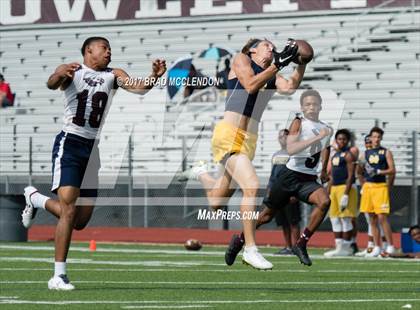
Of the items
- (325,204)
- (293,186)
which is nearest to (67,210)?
(325,204)

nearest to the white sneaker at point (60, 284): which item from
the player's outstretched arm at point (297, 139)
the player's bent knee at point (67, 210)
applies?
the player's bent knee at point (67, 210)

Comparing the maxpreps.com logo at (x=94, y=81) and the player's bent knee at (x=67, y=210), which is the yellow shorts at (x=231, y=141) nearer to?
the maxpreps.com logo at (x=94, y=81)

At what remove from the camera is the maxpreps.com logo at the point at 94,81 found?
927 centimetres

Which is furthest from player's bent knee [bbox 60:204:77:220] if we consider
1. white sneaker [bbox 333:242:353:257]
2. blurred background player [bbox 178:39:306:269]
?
white sneaker [bbox 333:242:353:257]

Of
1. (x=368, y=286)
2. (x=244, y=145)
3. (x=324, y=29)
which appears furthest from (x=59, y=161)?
(x=324, y=29)

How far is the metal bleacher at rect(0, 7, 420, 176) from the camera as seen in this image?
24469 mm

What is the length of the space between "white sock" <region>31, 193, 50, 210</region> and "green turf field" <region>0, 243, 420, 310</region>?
65 cm

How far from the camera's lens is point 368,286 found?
31.8 ft

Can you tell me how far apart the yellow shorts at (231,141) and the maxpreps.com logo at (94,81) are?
116cm

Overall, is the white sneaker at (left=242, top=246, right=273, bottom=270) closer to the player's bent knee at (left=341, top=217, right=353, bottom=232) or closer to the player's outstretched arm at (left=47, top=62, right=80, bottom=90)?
the player's outstretched arm at (left=47, top=62, right=80, bottom=90)

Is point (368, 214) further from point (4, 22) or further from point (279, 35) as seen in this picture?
point (4, 22)

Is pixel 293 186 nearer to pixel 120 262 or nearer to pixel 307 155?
pixel 307 155

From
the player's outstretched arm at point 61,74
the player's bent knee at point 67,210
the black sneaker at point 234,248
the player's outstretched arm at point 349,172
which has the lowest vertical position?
the player's outstretched arm at point 349,172

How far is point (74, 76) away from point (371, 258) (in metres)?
7.72
